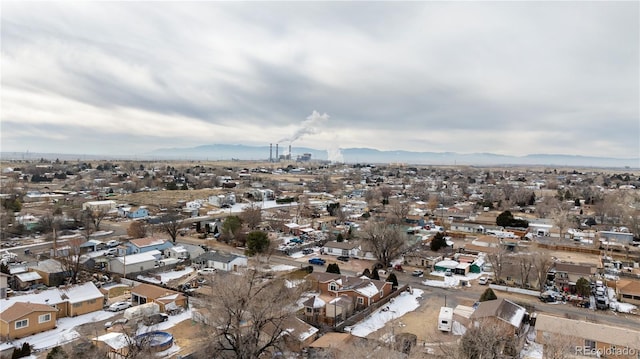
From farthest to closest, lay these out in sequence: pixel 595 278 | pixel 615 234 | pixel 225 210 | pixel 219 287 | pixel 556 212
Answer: pixel 225 210, pixel 556 212, pixel 615 234, pixel 595 278, pixel 219 287

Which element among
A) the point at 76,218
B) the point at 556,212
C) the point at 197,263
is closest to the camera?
the point at 197,263

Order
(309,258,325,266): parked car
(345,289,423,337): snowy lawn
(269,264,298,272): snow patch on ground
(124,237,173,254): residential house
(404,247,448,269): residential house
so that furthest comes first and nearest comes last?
(404,247,448,269): residential house, (124,237,173,254): residential house, (309,258,325,266): parked car, (269,264,298,272): snow patch on ground, (345,289,423,337): snowy lawn

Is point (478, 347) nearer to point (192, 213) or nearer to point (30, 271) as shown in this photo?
point (30, 271)

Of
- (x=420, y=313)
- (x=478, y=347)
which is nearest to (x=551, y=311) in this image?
(x=420, y=313)

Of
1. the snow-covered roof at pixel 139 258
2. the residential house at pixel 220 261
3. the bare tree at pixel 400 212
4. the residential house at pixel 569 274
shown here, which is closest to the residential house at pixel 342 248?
the residential house at pixel 220 261

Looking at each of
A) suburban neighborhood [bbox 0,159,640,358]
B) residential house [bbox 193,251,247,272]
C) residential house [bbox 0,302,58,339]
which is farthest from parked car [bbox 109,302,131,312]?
residential house [bbox 193,251,247,272]

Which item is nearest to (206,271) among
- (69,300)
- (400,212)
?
(69,300)

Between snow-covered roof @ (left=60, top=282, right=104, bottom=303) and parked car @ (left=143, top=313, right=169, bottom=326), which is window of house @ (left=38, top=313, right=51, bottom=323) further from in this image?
parked car @ (left=143, top=313, right=169, bottom=326)

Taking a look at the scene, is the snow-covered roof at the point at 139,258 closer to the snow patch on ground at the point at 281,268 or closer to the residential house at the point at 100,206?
the snow patch on ground at the point at 281,268
